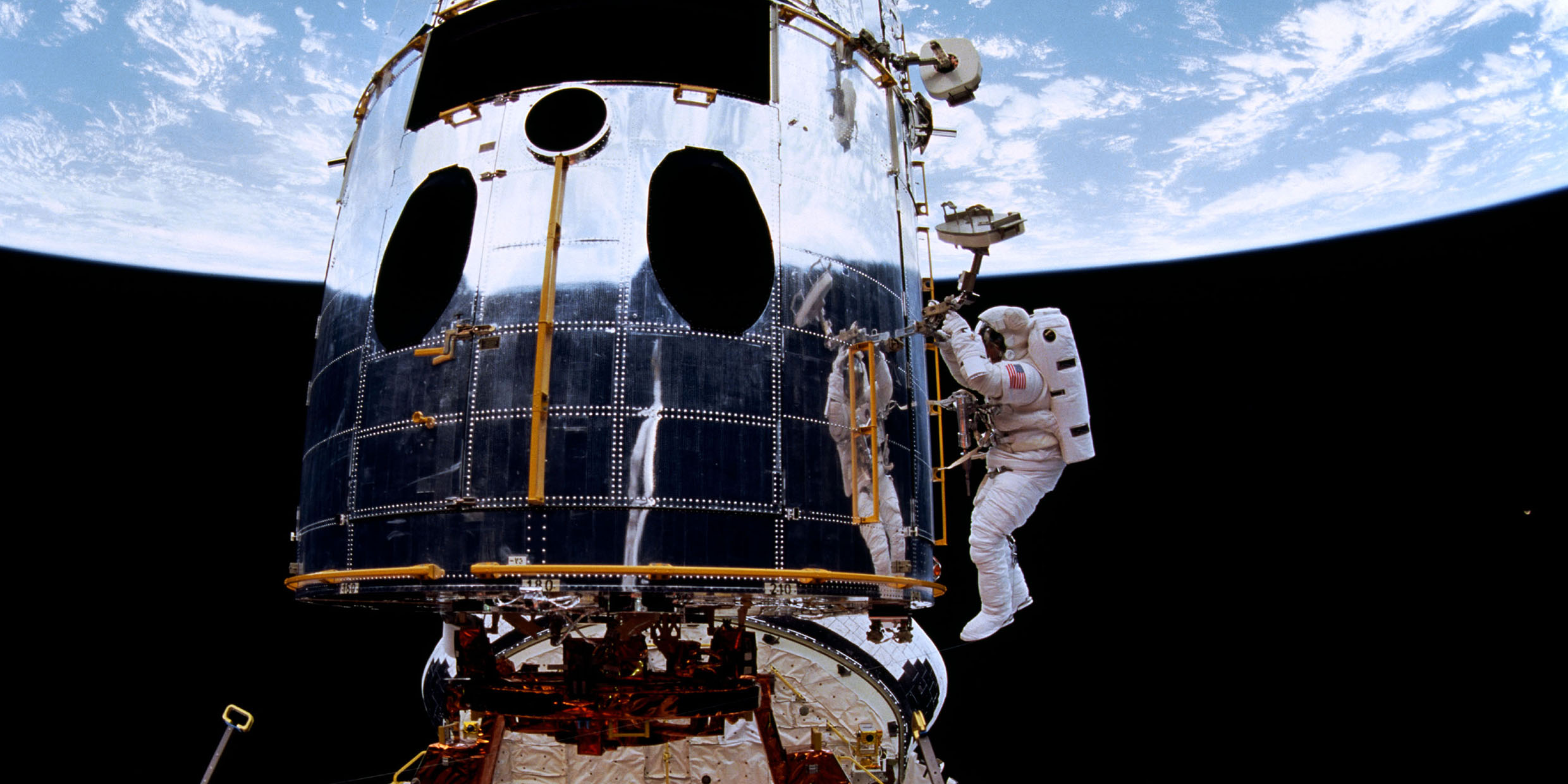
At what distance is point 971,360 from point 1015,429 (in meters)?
0.61

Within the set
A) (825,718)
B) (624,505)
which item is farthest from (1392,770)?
(624,505)

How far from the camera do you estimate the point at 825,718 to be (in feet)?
30.1

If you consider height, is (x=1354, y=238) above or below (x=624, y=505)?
above

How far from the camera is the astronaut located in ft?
21.0

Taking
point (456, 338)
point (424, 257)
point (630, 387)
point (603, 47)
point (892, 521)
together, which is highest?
point (603, 47)

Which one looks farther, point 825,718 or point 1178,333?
point 1178,333

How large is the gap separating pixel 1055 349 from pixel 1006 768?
1031cm

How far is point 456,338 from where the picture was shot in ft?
19.9

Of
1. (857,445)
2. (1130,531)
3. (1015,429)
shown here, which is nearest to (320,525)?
(857,445)

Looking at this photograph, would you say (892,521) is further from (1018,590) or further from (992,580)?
(1018,590)

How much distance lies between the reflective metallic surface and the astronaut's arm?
1.61 feet

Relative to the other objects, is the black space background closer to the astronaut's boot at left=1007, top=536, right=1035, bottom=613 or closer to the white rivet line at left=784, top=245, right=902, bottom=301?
the astronaut's boot at left=1007, top=536, right=1035, bottom=613

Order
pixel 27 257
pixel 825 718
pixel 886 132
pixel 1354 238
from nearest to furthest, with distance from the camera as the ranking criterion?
pixel 886 132, pixel 825 718, pixel 27 257, pixel 1354 238

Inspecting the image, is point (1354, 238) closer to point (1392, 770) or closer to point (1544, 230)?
point (1544, 230)
